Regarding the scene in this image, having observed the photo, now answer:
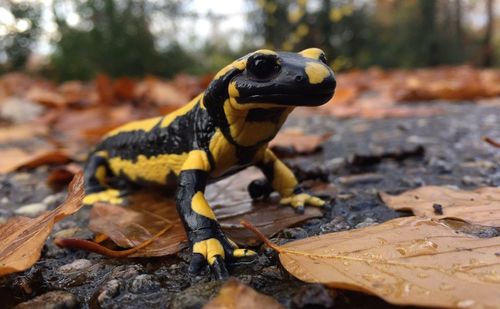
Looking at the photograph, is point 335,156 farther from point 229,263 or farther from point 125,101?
point 125,101

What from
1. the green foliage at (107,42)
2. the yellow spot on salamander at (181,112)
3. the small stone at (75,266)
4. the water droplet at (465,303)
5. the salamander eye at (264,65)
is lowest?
the small stone at (75,266)

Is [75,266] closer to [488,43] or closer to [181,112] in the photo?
[181,112]

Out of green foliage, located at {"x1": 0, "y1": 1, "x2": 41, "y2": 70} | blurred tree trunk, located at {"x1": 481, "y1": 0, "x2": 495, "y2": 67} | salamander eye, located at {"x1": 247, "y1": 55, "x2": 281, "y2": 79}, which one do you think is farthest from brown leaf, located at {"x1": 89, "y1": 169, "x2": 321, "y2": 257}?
blurred tree trunk, located at {"x1": 481, "y1": 0, "x2": 495, "y2": 67}

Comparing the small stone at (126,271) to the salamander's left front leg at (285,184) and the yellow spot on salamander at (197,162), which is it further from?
the salamander's left front leg at (285,184)

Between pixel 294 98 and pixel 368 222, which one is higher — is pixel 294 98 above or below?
above

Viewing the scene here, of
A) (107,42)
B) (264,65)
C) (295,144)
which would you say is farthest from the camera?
(107,42)

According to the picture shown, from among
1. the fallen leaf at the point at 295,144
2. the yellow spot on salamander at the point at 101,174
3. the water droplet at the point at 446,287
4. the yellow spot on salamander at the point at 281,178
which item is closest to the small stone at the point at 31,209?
the yellow spot on salamander at the point at 101,174

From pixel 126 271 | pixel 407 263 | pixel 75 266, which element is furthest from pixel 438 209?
pixel 75 266
